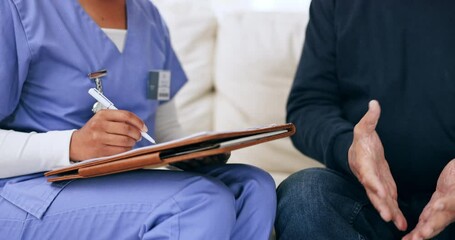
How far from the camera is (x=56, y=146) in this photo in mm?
947

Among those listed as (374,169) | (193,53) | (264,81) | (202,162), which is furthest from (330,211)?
(193,53)

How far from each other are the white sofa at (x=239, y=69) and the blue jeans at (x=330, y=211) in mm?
475

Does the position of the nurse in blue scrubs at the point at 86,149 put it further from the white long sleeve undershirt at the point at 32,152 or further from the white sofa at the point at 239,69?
the white sofa at the point at 239,69

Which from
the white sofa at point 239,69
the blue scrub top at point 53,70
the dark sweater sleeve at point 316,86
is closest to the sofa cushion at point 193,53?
the white sofa at point 239,69

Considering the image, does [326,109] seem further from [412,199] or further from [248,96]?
[248,96]

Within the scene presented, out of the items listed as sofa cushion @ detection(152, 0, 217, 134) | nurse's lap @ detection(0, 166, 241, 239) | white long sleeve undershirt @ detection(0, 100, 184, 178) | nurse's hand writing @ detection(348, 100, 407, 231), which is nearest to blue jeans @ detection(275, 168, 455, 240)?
nurse's hand writing @ detection(348, 100, 407, 231)

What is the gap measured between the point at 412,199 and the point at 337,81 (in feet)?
1.01

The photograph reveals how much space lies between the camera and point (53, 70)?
39.5 inches

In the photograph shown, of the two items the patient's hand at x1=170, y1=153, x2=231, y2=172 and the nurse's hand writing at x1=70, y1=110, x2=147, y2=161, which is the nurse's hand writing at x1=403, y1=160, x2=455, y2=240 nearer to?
the patient's hand at x1=170, y1=153, x2=231, y2=172

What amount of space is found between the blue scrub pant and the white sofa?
0.71m

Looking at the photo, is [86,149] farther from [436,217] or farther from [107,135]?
[436,217]

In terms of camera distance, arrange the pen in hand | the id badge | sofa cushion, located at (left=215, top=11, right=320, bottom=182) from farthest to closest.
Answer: sofa cushion, located at (left=215, top=11, right=320, bottom=182) → the id badge → the pen in hand

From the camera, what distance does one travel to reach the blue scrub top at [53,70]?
0.95m

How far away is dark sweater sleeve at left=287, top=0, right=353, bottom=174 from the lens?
1.23m
